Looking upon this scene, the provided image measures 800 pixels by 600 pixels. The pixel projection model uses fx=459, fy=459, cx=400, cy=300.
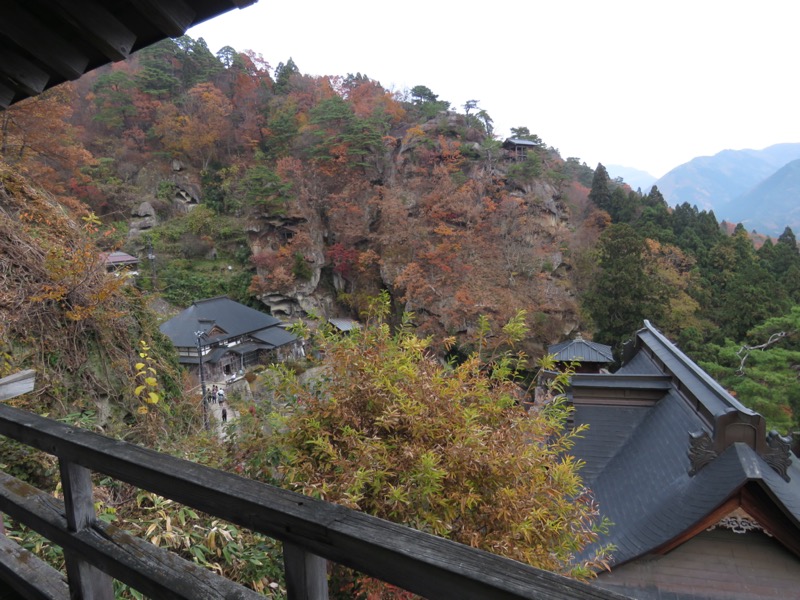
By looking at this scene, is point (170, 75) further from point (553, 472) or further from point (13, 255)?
point (553, 472)

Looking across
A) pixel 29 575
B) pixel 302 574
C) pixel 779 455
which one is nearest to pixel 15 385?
pixel 29 575

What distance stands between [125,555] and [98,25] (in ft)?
A: 4.74

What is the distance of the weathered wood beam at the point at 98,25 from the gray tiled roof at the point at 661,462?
516 centimetres

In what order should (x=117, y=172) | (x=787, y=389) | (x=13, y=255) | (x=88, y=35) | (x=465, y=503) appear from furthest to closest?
1. (x=117, y=172)
2. (x=787, y=389)
3. (x=13, y=255)
4. (x=465, y=503)
5. (x=88, y=35)

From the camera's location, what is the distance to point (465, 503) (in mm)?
2625

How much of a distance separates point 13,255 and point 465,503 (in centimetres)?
466

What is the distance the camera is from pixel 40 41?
143 cm

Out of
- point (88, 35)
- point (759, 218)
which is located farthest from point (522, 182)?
point (759, 218)

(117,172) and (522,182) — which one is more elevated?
(117,172)

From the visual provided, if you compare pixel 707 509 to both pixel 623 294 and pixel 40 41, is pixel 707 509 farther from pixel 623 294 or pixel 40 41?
pixel 623 294

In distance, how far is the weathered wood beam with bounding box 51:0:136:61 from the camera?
1.29 meters

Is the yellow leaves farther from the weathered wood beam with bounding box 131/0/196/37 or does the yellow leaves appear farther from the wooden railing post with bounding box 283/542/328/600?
the wooden railing post with bounding box 283/542/328/600

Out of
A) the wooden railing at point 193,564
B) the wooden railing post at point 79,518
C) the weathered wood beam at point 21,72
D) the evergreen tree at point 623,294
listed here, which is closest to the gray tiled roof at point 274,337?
the evergreen tree at point 623,294

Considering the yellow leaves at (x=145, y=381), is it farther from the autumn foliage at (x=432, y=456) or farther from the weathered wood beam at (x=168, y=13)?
the weathered wood beam at (x=168, y=13)
